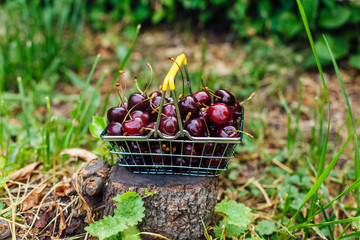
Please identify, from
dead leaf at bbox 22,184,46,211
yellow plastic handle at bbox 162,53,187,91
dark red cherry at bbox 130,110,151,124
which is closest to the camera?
yellow plastic handle at bbox 162,53,187,91

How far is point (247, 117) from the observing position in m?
2.70

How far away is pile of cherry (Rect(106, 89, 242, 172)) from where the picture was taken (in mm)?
1296

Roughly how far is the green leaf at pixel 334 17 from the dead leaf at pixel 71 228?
2.84m

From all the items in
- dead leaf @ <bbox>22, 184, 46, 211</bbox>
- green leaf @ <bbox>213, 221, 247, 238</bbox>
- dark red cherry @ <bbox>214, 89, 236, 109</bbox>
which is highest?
dark red cherry @ <bbox>214, 89, 236, 109</bbox>

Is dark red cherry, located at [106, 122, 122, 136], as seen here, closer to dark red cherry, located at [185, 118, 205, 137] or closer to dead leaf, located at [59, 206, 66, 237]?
dark red cherry, located at [185, 118, 205, 137]

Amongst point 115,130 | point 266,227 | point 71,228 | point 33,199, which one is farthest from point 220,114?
point 33,199

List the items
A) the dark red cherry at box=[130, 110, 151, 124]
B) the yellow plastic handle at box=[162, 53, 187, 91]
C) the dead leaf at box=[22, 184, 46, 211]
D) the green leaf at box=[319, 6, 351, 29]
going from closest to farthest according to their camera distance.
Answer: the yellow plastic handle at box=[162, 53, 187, 91] < the dark red cherry at box=[130, 110, 151, 124] < the dead leaf at box=[22, 184, 46, 211] < the green leaf at box=[319, 6, 351, 29]

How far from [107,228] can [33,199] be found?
1.74 feet

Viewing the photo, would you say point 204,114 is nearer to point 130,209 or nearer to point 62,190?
point 130,209

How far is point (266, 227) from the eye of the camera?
5.34 ft

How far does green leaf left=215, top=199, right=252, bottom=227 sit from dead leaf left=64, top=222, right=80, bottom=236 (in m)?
0.63

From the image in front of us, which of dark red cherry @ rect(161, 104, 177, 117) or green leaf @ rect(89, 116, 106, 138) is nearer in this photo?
dark red cherry @ rect(161, 104, 177, 117)

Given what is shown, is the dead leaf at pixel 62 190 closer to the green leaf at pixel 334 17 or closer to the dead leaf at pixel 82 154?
the dead leaf at pixel 82 154

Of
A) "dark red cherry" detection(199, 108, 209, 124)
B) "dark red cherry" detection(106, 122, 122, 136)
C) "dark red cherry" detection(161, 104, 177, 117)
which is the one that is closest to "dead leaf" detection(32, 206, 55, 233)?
"dark red cherry" detection(106, 122, 122, 136)
